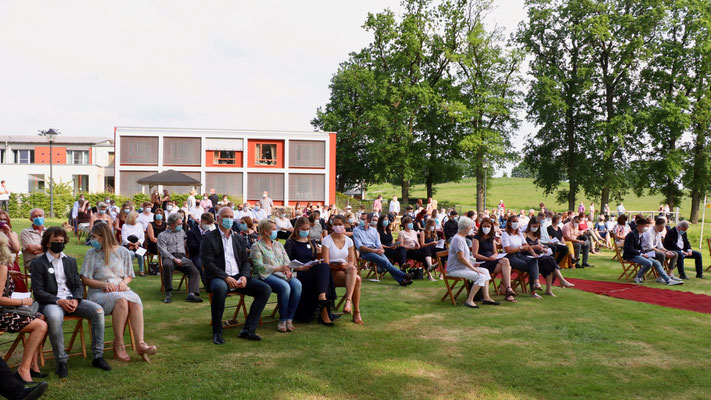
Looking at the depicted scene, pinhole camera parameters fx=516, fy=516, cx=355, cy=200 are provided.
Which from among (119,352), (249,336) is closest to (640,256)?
(249,336)

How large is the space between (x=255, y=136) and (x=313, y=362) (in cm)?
3535

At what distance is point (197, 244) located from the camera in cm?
910

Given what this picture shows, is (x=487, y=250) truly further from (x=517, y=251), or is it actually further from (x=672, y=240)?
(x=672, y=240)

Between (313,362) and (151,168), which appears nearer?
(313,362)

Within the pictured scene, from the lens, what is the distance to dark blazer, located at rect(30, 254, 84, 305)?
4.79m

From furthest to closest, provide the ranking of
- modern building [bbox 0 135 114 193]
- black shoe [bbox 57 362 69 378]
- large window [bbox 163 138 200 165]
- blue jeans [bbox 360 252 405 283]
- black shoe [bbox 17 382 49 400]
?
modern building [bbox 0 135 114 193], large window [bbox 163 138 200 165], blue jeans [bbox 360 252 405 283], black shoe [bbox 57 362 69 378], black shoe [bbox 17 382 49 400]

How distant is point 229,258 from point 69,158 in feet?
145

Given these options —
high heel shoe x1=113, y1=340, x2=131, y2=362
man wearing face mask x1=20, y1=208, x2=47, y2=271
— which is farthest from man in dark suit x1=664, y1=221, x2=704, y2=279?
man wearing face mask x1=20, y1=208, x2=47, y2=271

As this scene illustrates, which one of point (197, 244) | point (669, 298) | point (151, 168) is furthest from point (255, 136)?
point (669, 298)

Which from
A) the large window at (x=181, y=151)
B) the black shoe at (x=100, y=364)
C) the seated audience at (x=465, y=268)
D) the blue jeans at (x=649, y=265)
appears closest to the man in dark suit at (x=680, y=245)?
the blue jeans at (x=649, y=265)

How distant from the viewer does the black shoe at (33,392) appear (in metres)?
3.95

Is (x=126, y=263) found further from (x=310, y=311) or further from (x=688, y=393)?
(x=688, y=393)

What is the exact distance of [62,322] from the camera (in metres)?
4.79

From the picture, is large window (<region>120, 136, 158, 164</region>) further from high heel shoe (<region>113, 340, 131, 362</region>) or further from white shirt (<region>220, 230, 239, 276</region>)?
high heel shoe (<region>113, 340, 131, 362</region>)
